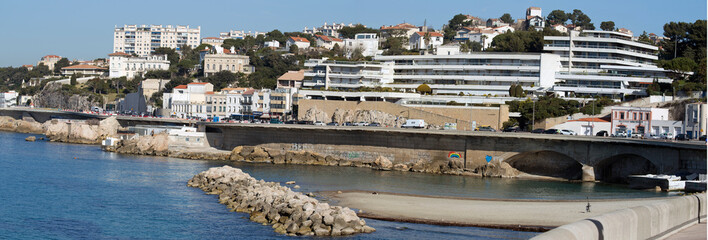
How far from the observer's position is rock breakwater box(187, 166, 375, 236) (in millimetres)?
30453

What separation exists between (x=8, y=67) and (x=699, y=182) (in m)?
189

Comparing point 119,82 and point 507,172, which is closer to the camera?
point 507,172

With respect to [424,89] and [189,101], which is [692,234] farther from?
[189,101]

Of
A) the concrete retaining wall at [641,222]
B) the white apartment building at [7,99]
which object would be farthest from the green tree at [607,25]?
the concrete retaining wall at [641,222]

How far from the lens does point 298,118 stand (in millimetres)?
88688

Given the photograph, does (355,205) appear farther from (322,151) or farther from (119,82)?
(119,82)

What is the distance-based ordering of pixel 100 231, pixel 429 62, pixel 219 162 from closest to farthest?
pixel 100 231 → pixel 219 162 → pixel 429 62

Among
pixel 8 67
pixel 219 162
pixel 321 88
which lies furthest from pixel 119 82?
pixel 219 162

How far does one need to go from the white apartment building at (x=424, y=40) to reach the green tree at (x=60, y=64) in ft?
302

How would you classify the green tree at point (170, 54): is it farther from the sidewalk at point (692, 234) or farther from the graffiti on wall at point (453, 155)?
the sidewalk at point (692, 234)

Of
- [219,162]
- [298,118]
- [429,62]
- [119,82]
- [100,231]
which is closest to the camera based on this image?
[100,231]

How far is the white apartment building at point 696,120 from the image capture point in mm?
61062

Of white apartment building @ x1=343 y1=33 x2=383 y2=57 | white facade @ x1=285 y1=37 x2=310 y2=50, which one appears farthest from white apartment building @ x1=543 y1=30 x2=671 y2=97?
white facade @ x1=285 y1=37 x2=310 y2=50

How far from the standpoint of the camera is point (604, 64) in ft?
290
